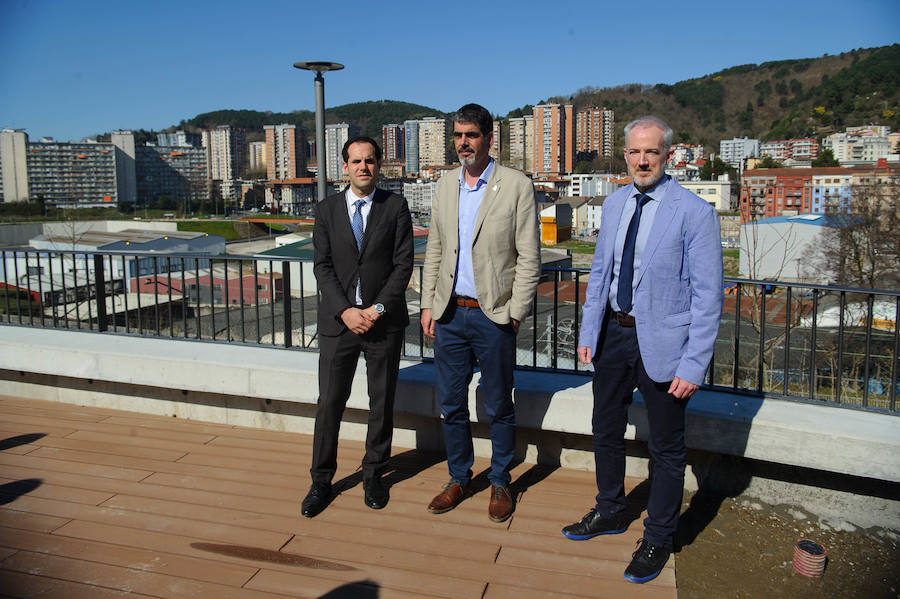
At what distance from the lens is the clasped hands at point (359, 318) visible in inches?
112

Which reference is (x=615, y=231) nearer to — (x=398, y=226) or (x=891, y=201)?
(x=398, y=226)

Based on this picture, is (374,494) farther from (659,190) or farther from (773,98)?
(773,98)

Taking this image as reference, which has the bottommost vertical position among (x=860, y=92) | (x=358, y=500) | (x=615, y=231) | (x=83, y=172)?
(x=358, y=500)

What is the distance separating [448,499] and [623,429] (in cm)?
86

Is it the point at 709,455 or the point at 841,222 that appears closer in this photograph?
the point at 709,455

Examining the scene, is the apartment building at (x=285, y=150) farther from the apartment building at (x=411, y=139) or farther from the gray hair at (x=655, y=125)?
the gray hair at (x=655, y=125)

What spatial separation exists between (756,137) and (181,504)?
6351 inches

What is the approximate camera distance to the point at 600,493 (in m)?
2.71

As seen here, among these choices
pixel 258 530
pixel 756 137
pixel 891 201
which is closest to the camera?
pixel 258 530

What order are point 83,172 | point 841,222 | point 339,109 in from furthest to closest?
point 339,109 → point 83,172 → point 841,222

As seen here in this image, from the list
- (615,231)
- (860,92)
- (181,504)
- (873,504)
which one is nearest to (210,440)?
(181,504)

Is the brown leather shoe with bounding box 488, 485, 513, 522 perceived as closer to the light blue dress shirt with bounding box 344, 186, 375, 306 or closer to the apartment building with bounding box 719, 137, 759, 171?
the light blue dress shirt with bounding box 344, 186, 375, 306

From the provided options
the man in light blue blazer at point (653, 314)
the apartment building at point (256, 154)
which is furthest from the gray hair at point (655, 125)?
the apartment building at point (256, 154)

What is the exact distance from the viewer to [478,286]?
273 centimetres
